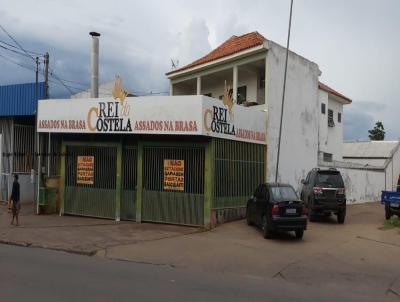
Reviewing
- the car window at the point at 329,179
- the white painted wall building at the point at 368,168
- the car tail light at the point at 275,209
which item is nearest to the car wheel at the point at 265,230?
the car tail light at the point at 275,209

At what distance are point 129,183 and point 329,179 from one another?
7.81m

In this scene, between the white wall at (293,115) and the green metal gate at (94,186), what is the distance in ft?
22.0

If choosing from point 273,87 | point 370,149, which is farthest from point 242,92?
point 370,149

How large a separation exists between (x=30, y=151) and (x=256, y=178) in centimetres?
1152

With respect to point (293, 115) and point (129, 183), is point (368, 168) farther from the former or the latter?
point (129, 183)

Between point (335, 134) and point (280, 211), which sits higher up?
point (335, 134)

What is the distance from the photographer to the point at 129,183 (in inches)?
723

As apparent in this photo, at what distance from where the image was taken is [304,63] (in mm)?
23828

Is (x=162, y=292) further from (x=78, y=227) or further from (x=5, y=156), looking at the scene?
(x=5, y=156)

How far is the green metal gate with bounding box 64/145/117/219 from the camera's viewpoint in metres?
18.7

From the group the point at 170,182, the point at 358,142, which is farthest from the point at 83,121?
the point at 358,142

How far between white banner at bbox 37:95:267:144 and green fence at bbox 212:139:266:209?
413mm

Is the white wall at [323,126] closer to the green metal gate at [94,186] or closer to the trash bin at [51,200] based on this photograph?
the green metal gate at [94,186]

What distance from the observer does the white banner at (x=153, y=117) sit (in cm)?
1662
